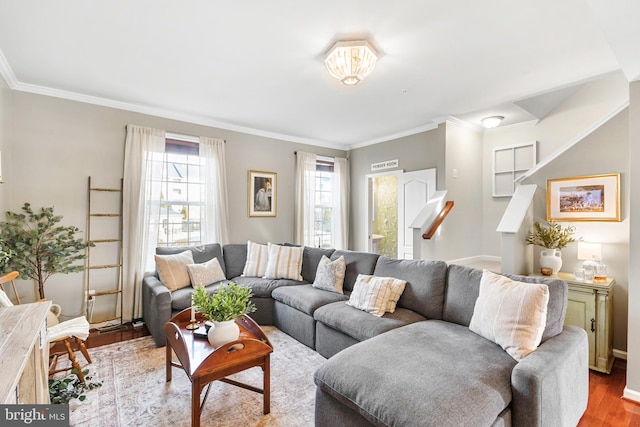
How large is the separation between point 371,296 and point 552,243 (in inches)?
75.2

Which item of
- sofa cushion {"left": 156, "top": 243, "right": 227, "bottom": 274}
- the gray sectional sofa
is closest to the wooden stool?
the gray sectional sofa

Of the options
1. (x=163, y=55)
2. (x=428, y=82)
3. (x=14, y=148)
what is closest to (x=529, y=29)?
(x=428, y=82)

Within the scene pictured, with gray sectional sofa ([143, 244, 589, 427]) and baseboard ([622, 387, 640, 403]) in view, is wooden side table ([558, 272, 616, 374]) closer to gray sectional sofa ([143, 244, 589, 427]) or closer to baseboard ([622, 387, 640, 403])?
baseboard ([622, 387, 640, 403])

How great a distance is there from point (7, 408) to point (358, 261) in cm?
274

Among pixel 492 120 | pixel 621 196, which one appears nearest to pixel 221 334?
pixel 621 196

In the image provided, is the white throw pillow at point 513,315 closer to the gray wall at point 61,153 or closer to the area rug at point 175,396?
the area rug at point 175,396

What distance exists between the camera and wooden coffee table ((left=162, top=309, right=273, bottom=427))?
1.70 metres

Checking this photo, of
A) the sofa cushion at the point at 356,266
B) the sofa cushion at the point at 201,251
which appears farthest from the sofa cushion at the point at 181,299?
the sofa cushion at the point at 356,266

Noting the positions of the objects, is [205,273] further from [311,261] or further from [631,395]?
[631,395]

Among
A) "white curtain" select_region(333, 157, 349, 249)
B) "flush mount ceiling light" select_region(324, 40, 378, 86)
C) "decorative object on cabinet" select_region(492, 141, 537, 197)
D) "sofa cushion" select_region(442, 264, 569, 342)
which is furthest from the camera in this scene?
"white curtain" select_region(333, 157, 349, 249)

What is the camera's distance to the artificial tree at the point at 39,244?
2.82 m

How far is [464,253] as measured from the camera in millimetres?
4332

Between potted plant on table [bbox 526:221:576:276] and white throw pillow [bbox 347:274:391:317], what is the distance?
165 centimetres

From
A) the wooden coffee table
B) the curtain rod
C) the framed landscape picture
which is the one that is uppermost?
the curtain rod
